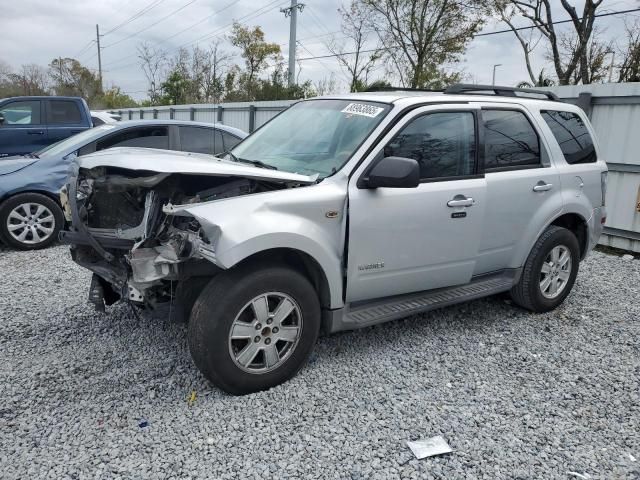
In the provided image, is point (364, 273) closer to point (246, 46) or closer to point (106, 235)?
point (106, 235)

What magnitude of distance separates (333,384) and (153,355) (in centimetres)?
133

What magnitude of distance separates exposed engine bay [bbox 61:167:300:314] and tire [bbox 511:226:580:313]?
2.43 m

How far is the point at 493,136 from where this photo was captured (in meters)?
4.02

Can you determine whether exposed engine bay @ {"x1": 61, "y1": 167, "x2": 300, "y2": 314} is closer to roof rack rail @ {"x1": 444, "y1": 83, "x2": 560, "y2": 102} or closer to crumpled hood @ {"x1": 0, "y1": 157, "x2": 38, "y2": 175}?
roof rack rail @ {"x1": 444, "y1": 83, "x2": 560, "y2": 102}

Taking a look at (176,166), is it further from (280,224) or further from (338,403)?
(338,403)

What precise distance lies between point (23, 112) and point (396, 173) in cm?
895

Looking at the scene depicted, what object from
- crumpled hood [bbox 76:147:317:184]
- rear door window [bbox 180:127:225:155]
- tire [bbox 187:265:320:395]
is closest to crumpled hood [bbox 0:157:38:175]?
rear door window [bbox 180:127:225:155]

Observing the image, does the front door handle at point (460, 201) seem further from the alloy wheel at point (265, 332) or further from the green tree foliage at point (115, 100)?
the green tree foliage at point (115, 100)

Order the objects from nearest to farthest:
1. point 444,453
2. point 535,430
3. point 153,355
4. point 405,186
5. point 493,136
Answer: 1. point 444,453
2. point 535,430
3. point 405,186
4. point 153,355
5. point 493,136

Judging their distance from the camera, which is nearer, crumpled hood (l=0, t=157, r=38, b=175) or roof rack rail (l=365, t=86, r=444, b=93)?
roof rack rail (l=365, t=86, r=444, b=93)

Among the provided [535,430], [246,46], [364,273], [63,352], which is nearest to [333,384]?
[364,273]

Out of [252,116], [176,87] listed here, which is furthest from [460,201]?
[176,87]

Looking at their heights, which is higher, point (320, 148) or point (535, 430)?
point (320, 148)

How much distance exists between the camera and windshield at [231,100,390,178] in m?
3.47
